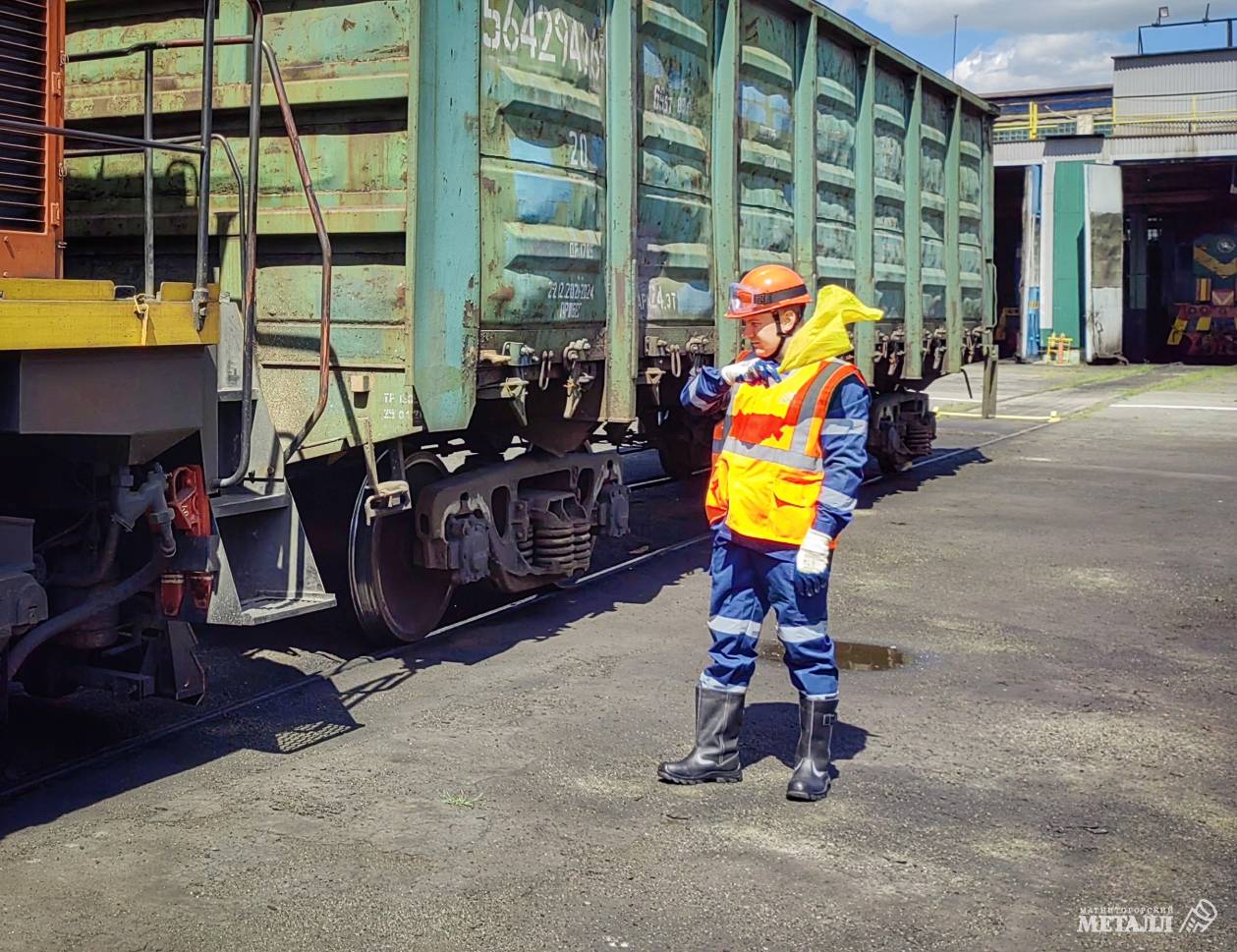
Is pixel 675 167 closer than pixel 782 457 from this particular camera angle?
No

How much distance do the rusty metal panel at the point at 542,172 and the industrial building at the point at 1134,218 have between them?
2933cm

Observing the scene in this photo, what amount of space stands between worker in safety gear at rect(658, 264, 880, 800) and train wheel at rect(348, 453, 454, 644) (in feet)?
6.64

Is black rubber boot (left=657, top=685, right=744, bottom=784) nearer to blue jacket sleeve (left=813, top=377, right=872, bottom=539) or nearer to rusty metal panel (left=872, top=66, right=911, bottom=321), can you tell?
blue jacket sleeve (left=813, top=377, right=872, bottom=539)

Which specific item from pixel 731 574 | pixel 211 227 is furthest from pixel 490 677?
Answer: pixel 211 227

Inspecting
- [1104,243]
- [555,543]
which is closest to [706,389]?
[555,543]

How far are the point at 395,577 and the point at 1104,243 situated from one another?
30581mm

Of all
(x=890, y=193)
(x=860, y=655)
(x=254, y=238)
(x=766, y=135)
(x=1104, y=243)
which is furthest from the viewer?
(x=1104, y=243)

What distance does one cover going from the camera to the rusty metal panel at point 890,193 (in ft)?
38.2

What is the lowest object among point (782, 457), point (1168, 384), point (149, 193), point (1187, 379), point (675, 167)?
point (782, 457)

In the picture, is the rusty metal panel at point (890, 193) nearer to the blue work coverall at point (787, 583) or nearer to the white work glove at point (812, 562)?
the blue work coverall at point (787, 583)

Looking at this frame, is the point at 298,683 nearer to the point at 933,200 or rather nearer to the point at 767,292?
the point at 767,292

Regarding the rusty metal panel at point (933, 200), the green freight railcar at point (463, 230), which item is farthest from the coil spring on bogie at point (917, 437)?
the green freight railcar at point (463, 230)

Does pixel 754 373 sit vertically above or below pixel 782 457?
above

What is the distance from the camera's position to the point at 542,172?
6848mm
